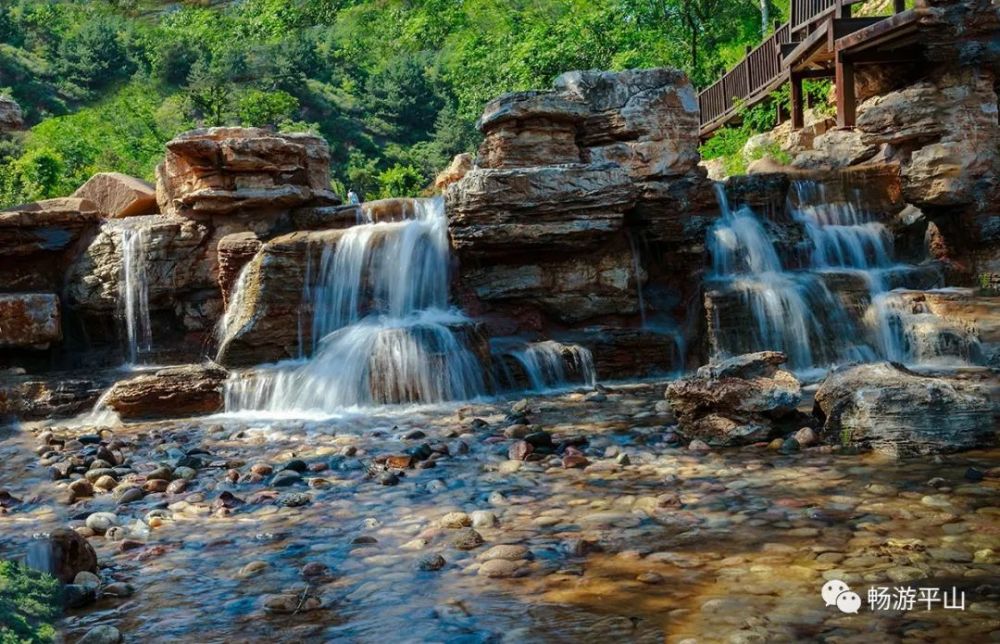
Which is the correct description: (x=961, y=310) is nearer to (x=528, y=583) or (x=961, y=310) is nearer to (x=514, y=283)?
(x=514, y=283)

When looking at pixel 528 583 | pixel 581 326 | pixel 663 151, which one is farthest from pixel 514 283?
pixel 528 583

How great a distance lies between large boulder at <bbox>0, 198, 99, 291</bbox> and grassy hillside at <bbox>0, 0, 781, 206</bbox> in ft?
23.7

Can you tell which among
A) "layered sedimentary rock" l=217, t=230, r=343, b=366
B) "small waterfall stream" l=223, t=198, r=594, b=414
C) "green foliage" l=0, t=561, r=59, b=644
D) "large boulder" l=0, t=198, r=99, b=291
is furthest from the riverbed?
"large boulder" l=0, t=198, r=99, b=291

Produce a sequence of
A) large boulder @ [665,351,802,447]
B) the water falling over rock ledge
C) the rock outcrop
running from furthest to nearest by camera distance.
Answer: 1. the rock outcrop
2. large boulder @ [665,351,802,447]
3. the water falling over rock ledge

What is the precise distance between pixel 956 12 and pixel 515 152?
551 centimetres

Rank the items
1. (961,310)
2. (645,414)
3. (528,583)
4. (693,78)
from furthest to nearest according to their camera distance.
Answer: (693,78) → (961,310) → (645,414) → (528,583)

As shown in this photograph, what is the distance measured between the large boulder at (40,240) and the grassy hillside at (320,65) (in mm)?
7230

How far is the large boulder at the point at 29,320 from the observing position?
10.4 meters

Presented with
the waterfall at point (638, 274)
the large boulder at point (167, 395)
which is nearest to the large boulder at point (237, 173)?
the large boulder at point (167, 395)

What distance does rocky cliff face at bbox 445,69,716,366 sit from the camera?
9.77 meters

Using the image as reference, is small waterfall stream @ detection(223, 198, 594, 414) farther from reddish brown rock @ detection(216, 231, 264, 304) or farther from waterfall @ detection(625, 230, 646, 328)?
waterfall @ detection(625, 230, 646, 328)

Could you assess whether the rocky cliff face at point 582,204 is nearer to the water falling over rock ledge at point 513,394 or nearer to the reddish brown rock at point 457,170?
the water falling over rock ledge at point 513,394

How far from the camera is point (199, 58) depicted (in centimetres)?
3856

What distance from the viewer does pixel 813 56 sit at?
16312mm
